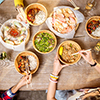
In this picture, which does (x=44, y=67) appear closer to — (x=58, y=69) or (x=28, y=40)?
(x=58, y=69)

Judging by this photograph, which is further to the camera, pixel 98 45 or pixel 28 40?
pixel 28 40

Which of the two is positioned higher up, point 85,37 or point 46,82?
point 85,37

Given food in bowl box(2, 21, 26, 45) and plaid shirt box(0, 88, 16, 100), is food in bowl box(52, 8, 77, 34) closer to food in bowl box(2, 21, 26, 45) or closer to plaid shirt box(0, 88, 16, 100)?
food in bowl box(2, 21, 26, 45)

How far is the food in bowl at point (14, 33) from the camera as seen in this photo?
1716mm

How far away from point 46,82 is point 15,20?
1172 mm

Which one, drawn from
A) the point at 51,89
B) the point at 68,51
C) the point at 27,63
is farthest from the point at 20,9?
the point at 51,89

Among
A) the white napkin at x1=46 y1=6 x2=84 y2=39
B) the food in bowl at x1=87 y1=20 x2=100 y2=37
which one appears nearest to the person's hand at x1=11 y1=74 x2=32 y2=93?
the white napkin at x1=46 y1=6 x2=84 y2=39

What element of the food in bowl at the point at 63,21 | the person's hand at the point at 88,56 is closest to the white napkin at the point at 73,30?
the food in bowl at the point at 63,21

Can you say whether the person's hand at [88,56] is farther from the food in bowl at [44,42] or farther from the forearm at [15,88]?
the forearm at [15,88]

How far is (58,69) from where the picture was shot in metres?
1.71

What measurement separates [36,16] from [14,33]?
48 cm

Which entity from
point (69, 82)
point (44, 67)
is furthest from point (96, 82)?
point (44, 67)

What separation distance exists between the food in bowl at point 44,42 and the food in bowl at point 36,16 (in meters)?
→ 0.23

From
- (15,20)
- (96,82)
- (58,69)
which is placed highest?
(15,20)
